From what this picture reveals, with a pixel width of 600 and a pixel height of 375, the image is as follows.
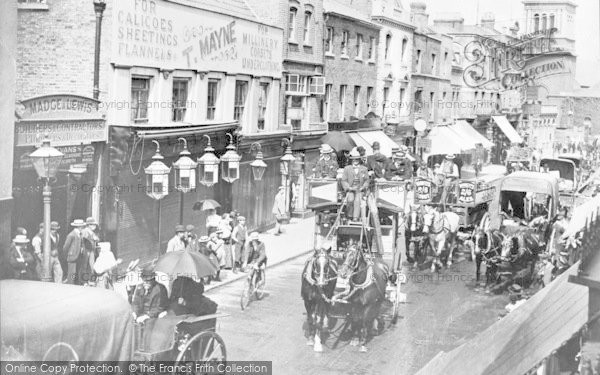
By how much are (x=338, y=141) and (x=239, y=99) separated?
18.1ft

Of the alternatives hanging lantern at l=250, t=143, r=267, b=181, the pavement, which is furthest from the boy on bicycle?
hanging lantern at l=250, t=143, r=267, b=181

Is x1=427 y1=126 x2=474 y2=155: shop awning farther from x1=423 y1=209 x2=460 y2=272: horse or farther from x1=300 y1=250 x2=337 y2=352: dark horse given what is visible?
x1=300 y1=250 x2=337 y2=352: dark horse

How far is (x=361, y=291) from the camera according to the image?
571 inches

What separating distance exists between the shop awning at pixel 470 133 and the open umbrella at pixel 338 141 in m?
14.4

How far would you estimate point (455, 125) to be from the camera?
46469 millimetres

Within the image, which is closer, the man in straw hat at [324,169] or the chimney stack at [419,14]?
the man in straw hat at [324,169]

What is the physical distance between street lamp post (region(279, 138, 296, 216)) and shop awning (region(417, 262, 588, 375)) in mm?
18397

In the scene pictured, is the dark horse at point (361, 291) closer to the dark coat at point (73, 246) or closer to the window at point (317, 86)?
the dark coat at point (73, 246)

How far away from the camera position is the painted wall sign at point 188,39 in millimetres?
19453

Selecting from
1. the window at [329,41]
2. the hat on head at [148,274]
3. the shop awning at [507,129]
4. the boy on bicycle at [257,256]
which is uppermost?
the window at [329,41]

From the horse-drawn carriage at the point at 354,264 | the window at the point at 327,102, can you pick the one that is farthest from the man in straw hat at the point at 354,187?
the window at the point at 327,102

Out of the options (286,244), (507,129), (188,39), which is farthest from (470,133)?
(188,39)

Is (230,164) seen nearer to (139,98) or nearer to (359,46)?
(139,98)

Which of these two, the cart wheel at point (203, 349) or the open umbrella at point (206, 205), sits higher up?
the open umbrella at point (206, 205)
